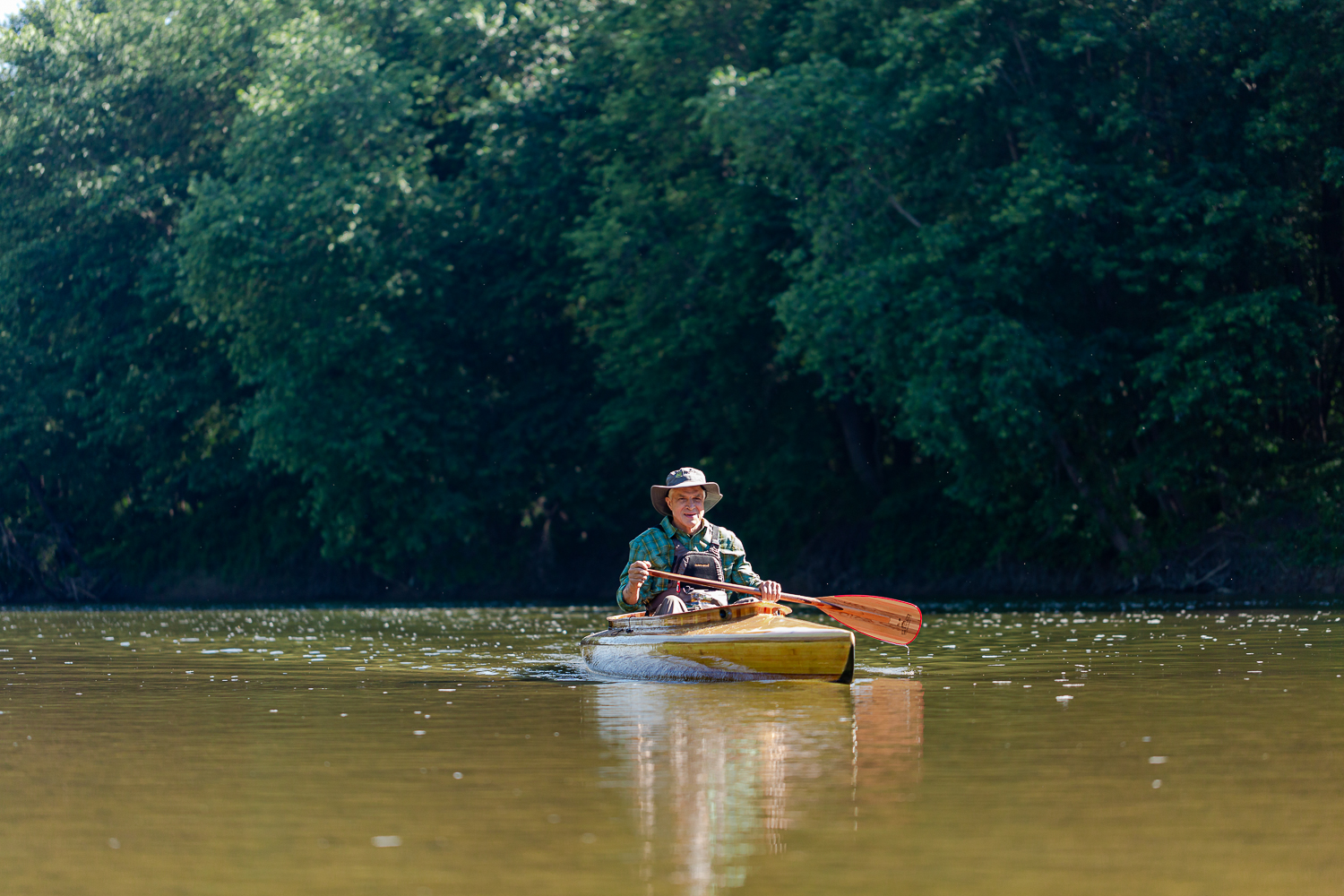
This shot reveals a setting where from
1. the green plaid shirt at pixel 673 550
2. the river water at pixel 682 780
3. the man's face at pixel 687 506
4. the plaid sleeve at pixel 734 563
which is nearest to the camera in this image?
the river water at pixel 682 780

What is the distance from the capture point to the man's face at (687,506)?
16.2m

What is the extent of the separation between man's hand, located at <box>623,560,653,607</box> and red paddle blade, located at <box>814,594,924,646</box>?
158 cm

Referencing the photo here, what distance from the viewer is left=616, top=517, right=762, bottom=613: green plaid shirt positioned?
53.8 ft

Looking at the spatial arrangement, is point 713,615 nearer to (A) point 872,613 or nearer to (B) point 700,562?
(B) point 700,562

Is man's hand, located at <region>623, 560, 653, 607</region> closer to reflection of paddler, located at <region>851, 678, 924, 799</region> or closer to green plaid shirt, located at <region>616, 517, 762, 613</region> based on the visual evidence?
green plaid shirt, located at <region>616, 517, 762, 613</region>

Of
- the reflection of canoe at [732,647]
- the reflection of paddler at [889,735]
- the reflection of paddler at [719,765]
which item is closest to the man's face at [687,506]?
the reflection of canoe at [732,647]

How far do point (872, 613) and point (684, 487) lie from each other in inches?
83.9

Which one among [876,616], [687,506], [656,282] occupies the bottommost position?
[876,616]

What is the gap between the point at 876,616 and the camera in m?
16.8

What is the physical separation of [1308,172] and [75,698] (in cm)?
2468

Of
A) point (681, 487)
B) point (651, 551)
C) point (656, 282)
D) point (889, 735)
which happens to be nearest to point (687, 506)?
point (681, 487)

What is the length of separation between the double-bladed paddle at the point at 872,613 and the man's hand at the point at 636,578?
0.07 m

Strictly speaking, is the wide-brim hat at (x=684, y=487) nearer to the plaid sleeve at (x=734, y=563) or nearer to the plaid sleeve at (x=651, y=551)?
Result: the plaid sleeve at (x=651, y=551)

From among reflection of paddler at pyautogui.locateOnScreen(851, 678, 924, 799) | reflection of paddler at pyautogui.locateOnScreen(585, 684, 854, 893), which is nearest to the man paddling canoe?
reflection of paddler at pyautogui.locateOnScreen(585, 684, 854, 893)
